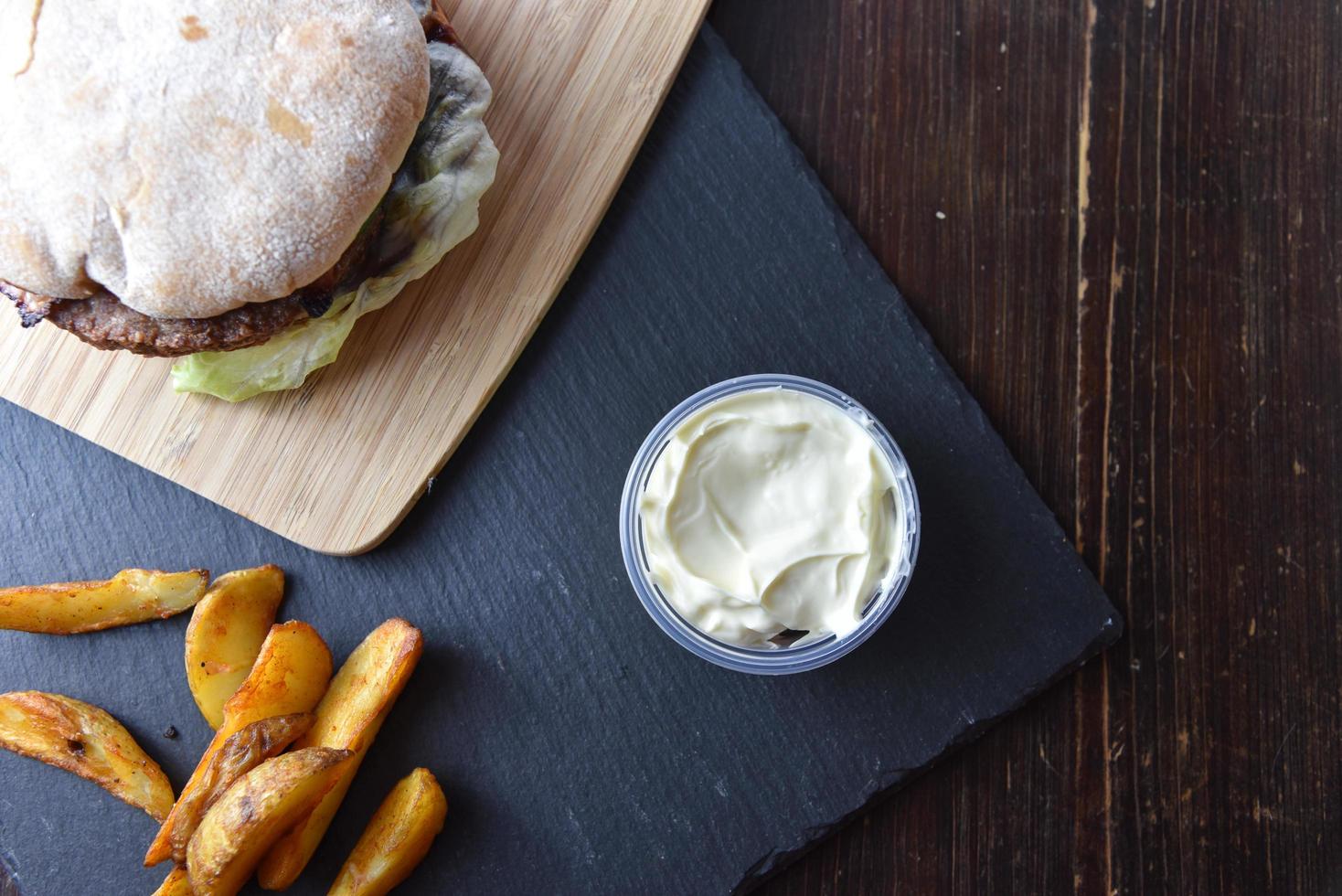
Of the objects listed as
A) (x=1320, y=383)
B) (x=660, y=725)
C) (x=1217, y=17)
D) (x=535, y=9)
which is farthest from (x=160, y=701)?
(x=1217, y=17)

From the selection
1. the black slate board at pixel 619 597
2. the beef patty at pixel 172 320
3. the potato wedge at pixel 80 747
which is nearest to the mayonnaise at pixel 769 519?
the black slate board at pixel 619 597

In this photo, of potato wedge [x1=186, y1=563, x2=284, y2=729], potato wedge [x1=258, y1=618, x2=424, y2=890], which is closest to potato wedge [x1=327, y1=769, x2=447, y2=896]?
potato wedge [x1=258, y1=618, x2=424, y2=890]

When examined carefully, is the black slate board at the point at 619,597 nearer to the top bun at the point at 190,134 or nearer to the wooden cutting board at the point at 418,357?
the wooden cutting board at the point at 418,357

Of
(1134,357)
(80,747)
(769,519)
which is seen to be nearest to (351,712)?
(80,747)

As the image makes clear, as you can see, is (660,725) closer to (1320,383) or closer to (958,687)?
(958,687)

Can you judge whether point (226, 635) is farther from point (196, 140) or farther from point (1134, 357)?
point (1134, 357)
